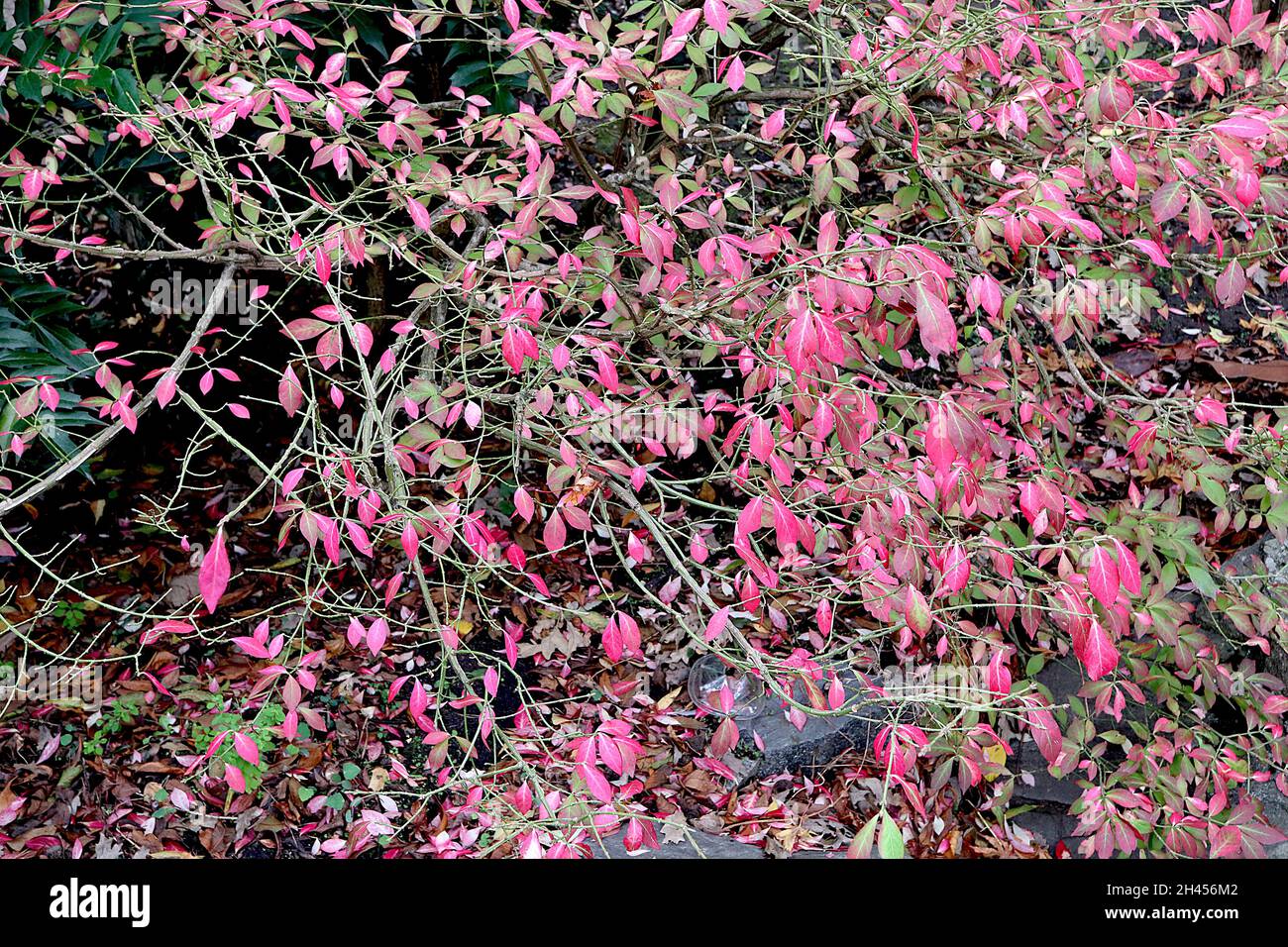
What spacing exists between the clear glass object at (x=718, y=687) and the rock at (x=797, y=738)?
0.05m

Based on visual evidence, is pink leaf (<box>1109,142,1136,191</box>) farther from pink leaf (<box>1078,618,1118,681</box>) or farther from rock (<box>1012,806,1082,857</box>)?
rock (<box>1012,806,1082,857</box>)

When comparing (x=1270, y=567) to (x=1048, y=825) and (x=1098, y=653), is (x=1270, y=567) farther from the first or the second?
(x=1098, y=653)

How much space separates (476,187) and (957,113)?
1.67m

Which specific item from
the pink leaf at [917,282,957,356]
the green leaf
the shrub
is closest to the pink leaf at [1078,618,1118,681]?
the shrub

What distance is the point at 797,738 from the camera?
9.98 ft

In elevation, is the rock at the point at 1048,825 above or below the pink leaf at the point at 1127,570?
below

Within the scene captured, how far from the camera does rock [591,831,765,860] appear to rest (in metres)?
2.59

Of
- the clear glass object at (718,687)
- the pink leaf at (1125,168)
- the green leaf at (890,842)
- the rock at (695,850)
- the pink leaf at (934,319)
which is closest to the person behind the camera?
the green leaf at (890,842)

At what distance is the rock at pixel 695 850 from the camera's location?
2588mm

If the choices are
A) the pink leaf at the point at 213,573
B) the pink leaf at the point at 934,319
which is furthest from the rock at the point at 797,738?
the pink leaf at the point at 213,573

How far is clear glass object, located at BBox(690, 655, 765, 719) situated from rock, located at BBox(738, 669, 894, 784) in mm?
46

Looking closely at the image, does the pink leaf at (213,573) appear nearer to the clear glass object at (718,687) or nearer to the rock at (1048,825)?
the clear glass object at (718,687)
